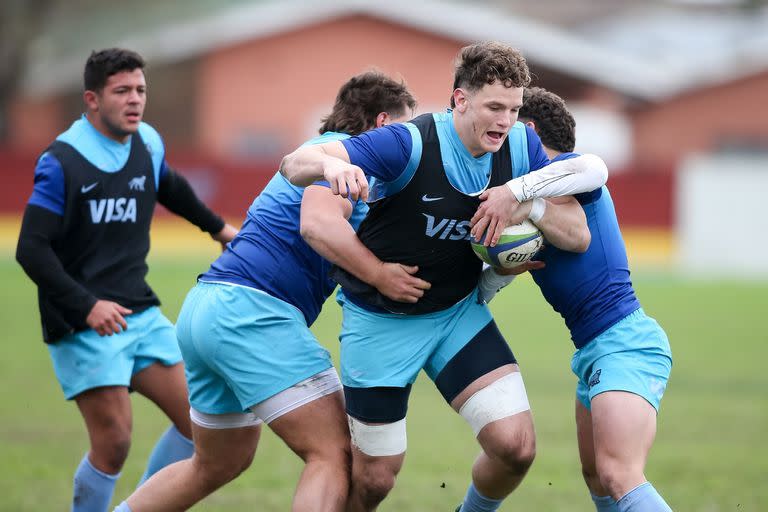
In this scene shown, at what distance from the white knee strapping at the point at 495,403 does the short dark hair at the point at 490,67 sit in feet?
4.37

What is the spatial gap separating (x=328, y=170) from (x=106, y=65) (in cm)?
210

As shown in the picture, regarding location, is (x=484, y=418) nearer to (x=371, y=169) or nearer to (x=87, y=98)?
(x=371, y=169)

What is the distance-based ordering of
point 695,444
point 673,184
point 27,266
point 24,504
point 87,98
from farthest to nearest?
point 673,184 < point 695,444 < point 24,504 < point 87,98 < point 27,266

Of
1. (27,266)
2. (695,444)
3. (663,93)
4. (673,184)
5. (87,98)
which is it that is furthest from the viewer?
(663,93)

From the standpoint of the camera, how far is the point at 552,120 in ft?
17.8

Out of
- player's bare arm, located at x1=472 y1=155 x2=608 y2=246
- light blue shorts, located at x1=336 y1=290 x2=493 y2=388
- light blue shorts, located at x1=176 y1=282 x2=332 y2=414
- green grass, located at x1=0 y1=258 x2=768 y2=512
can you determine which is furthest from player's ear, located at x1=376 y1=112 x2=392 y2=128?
green grass, located at x1=0 y1=258 x2=768 y2=512

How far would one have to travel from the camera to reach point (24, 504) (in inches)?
266

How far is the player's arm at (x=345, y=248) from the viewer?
4.86 m

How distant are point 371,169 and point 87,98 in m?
2.16

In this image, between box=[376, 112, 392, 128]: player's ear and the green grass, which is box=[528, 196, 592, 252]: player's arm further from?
the green grass

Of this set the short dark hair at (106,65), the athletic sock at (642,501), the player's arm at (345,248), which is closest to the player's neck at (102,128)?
the short dark hair at (106,65)

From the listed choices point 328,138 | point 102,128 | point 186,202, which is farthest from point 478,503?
point 102,128

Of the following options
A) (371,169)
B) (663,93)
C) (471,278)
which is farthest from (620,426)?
(663,93)

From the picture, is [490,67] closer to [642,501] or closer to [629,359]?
[629,359]
